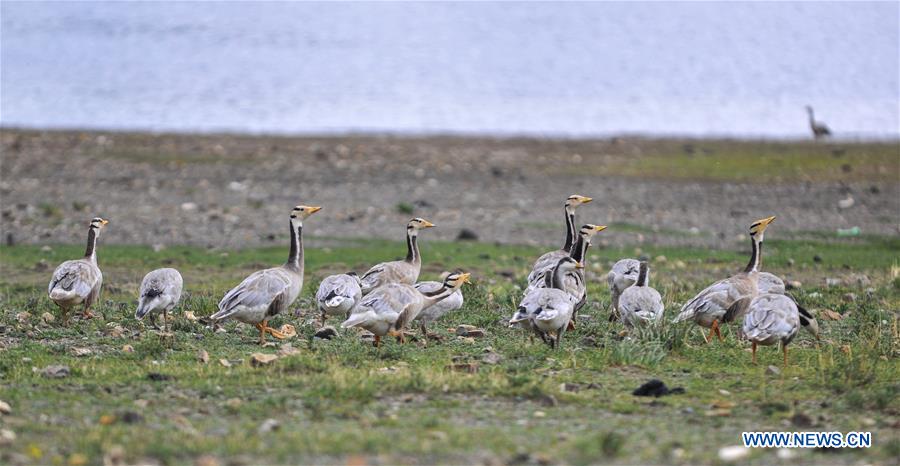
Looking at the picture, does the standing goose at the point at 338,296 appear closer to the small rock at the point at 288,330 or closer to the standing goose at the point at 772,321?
the small rock at the point at 288,330

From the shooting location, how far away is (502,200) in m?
26.5

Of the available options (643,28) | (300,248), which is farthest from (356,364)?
(643,28)

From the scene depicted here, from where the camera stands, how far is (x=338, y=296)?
539 inches

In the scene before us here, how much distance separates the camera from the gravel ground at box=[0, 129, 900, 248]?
23.2 metres

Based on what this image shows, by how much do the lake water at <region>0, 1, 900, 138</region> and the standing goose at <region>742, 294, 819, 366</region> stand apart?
26528 mm

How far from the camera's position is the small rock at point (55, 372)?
36.2 ft

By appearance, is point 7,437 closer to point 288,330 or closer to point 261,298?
point 261,298

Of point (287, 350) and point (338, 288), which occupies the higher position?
point (338, 288)

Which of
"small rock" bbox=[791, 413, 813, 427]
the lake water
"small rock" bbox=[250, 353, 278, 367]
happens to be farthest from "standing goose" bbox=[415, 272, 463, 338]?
the lake water

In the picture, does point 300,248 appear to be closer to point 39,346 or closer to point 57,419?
point 39,346

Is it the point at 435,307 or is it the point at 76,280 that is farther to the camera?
the point at 76,280

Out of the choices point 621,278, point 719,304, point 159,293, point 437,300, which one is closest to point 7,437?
point 159,293

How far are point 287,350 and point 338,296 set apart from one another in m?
1.40

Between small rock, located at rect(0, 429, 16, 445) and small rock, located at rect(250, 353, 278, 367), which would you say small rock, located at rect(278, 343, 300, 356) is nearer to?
small rock, located at rect(250, 353, 278, 367)
